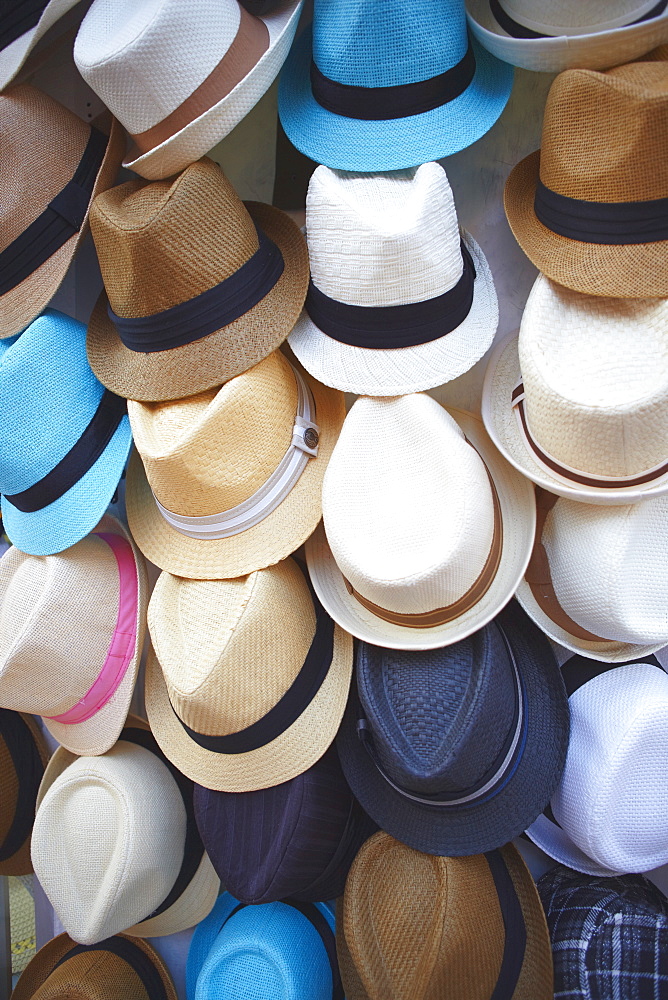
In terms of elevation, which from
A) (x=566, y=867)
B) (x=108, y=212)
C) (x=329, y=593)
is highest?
(x=108, y=212)

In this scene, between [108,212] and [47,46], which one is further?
[47,46]

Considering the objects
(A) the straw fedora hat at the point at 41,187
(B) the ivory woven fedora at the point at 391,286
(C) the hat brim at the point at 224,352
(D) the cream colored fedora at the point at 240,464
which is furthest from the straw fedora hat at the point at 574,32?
(A) the straw fedora hat at the point at 41,187

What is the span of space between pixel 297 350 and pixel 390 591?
57cm

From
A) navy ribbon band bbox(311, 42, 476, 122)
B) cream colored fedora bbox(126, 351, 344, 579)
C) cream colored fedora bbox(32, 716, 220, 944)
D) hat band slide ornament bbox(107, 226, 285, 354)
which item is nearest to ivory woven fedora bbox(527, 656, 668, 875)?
cream colored fedora bbox(126, 351, 344, 579)

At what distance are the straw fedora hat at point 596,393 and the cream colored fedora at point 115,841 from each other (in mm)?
1341

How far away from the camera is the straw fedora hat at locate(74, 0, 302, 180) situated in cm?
131

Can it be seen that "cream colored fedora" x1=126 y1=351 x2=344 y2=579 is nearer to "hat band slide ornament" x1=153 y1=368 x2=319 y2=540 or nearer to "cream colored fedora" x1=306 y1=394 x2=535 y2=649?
"hat band slide ornament" x1=153 y1=368 x2=319 y2=540

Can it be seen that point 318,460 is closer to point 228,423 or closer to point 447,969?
point 228,423

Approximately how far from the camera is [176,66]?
1.33 meters

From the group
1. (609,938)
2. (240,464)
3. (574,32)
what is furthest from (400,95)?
(609,938)

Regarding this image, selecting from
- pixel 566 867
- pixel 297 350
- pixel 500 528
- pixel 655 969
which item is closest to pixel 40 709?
pixel 297 350

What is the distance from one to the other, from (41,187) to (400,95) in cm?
82

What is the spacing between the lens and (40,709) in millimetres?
1869

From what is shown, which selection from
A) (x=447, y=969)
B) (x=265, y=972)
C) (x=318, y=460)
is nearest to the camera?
(x=447, y=969)
